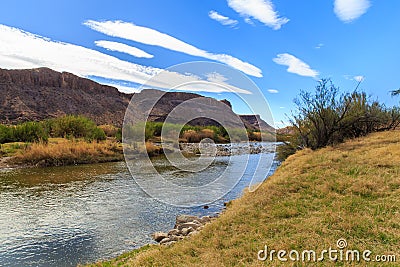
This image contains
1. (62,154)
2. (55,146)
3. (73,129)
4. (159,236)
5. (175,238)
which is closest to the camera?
(175,238)

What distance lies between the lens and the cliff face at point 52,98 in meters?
67.8

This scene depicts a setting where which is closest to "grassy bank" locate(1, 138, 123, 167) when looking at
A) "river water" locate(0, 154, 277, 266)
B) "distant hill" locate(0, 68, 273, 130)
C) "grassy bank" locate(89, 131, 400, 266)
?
"river water" locate(0, 154, 277, 266)

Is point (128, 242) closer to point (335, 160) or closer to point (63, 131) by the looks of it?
point (335, 160)

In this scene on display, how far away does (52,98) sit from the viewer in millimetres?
79500

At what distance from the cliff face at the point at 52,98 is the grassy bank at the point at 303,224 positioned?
2655 inches

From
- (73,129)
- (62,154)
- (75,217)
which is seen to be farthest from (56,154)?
(75,217)

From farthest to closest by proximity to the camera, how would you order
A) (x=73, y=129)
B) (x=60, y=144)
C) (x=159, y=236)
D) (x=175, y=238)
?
(x=73, y=129), (x=60, y=144), (x=159, y=236), (x=175, y=238)

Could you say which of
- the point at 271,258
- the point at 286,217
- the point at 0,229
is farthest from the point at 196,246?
the point at 0,229

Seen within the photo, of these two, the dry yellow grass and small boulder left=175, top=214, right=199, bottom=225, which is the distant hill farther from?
small boulder left=175, top=214, right=199, bottom=225

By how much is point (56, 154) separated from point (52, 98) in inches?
2443

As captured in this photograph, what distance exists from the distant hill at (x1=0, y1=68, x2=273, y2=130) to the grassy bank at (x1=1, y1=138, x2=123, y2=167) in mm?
43253

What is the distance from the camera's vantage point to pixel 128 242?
8.78 meters

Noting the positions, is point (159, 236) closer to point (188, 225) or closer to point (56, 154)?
point (188, 225)

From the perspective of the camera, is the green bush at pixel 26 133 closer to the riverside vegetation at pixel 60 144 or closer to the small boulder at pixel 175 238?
the riverside vegetation at pixel 60 144
